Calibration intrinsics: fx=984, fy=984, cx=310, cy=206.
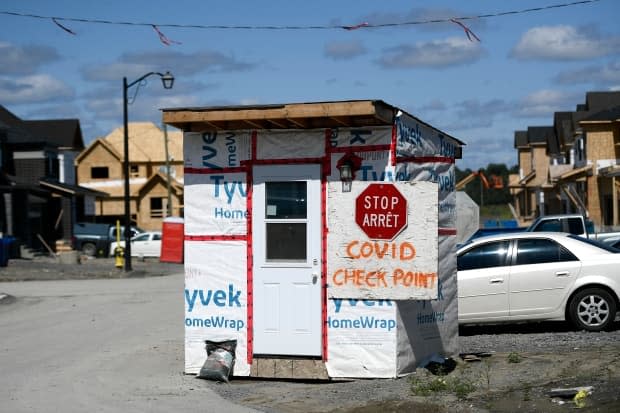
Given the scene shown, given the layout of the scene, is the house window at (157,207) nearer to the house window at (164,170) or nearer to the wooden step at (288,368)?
the house window at (164,170)

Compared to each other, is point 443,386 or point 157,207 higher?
point 157,207

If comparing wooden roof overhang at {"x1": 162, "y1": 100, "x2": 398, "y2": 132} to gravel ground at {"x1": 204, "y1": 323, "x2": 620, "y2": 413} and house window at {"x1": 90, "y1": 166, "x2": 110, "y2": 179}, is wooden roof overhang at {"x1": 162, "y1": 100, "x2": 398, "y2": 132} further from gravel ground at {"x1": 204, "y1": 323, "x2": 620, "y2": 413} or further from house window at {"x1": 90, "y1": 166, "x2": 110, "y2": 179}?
house window at {"x1": 90, "y1": 166, "x2": 110, "y2": 179}

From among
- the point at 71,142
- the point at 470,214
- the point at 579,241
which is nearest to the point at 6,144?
the point at 71,142

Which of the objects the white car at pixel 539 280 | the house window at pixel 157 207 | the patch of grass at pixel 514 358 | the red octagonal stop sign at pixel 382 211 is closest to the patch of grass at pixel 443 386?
the patch of grass at pixel 514 358

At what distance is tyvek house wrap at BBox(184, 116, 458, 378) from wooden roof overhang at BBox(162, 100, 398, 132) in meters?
0.14

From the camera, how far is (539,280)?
577 inches

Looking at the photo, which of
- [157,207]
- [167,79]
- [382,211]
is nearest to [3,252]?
[167,79]

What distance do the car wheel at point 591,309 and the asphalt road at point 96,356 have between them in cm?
584

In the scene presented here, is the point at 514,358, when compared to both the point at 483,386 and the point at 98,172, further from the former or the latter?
the point at 98,172

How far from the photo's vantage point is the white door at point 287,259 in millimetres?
11531

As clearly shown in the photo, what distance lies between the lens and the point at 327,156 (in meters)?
11.6

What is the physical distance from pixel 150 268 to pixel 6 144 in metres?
16.1

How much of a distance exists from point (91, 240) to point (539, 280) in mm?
40180

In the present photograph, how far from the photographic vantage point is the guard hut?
11.1 meters
